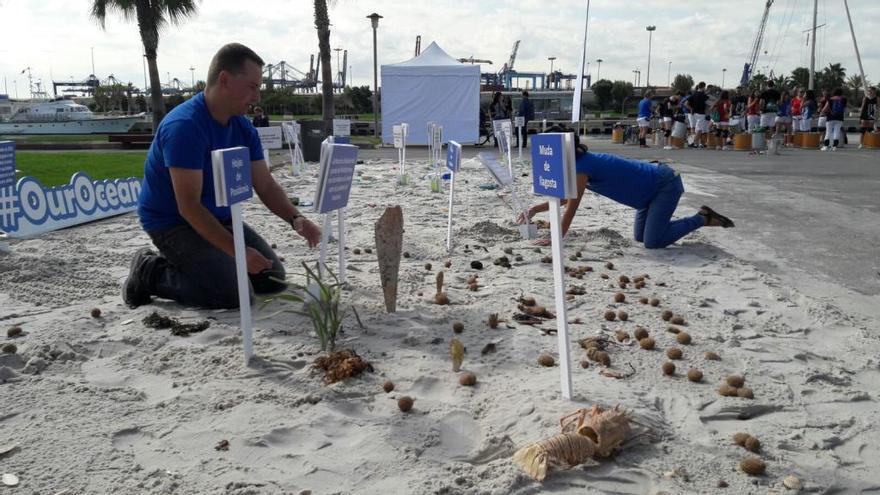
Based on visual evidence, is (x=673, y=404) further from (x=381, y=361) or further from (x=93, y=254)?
(x=93, y=254)

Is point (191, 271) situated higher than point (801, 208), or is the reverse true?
point (191, 271)

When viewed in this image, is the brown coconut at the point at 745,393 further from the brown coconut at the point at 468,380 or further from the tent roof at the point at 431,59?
the tent roof at the point at 431,59

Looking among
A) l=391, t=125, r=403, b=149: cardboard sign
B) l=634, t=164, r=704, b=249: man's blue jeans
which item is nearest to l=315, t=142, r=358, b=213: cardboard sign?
l=634, t=164, r=704, b=249: man's blue jeans

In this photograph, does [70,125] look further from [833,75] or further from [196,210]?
[833,75]

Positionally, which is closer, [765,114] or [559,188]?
[559,188]

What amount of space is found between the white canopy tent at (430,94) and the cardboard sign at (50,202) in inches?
592

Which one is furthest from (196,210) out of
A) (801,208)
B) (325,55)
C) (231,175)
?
(325,55)

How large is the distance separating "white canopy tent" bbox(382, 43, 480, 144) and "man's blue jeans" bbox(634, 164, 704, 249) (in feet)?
57.1

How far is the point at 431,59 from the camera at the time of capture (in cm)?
2384

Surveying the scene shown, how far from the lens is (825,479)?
2.46 metres

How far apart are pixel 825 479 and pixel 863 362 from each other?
146 centimetres

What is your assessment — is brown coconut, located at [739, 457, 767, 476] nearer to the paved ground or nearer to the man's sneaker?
the paved ground

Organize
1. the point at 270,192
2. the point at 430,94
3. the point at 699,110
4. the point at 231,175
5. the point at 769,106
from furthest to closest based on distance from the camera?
the point at 430,94 < the point at 699,110 < the point at 769,106 < the point at 270,192 < the point at 231,175

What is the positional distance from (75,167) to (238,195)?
13.8 metres
